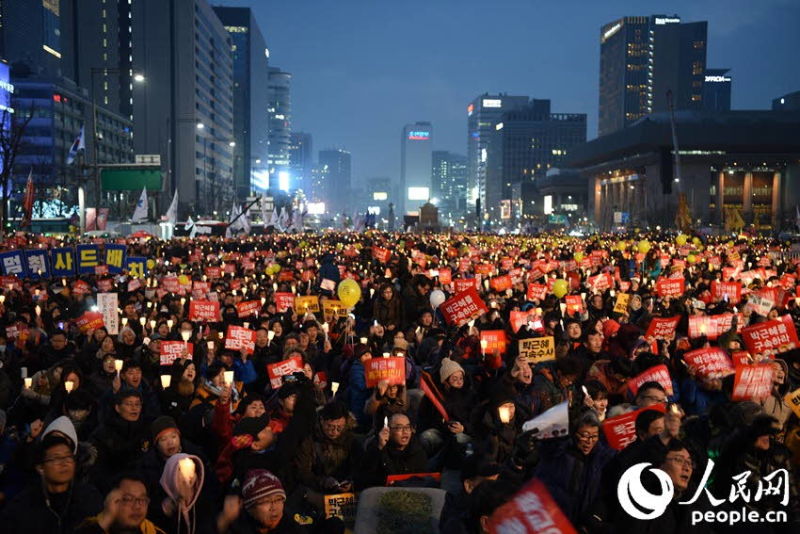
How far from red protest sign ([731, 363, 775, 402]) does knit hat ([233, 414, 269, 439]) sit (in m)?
4.10

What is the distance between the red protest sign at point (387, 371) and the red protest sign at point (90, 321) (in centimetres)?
626

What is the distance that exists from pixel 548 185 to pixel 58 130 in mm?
104862

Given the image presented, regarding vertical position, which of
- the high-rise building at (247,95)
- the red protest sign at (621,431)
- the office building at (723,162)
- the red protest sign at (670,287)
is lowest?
the red protest sign at (621,431)

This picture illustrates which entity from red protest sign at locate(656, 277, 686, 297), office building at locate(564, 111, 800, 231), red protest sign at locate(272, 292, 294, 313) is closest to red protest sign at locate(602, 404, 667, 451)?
red protest sign at locate(272, 292, 294, 313)

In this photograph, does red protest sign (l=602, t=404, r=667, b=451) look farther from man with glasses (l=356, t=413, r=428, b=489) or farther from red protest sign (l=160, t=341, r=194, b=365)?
red protest sign (l=160, t=341, r=194, b=365)

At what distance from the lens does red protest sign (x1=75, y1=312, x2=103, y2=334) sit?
12703 millimetres

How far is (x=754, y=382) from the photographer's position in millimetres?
7137

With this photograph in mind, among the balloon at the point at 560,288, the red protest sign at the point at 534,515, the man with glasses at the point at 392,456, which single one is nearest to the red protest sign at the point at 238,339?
the man with glasses at the point at 392,456

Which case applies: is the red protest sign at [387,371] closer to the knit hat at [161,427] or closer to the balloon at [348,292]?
the knit hat at [161,427]

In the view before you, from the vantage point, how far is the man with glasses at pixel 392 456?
6.04 m

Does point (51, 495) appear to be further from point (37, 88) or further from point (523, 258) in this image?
point (37, 88)

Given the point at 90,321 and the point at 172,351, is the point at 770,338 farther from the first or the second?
the point at 90,321

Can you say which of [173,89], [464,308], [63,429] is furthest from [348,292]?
[173,89]

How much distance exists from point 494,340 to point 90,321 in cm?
626
